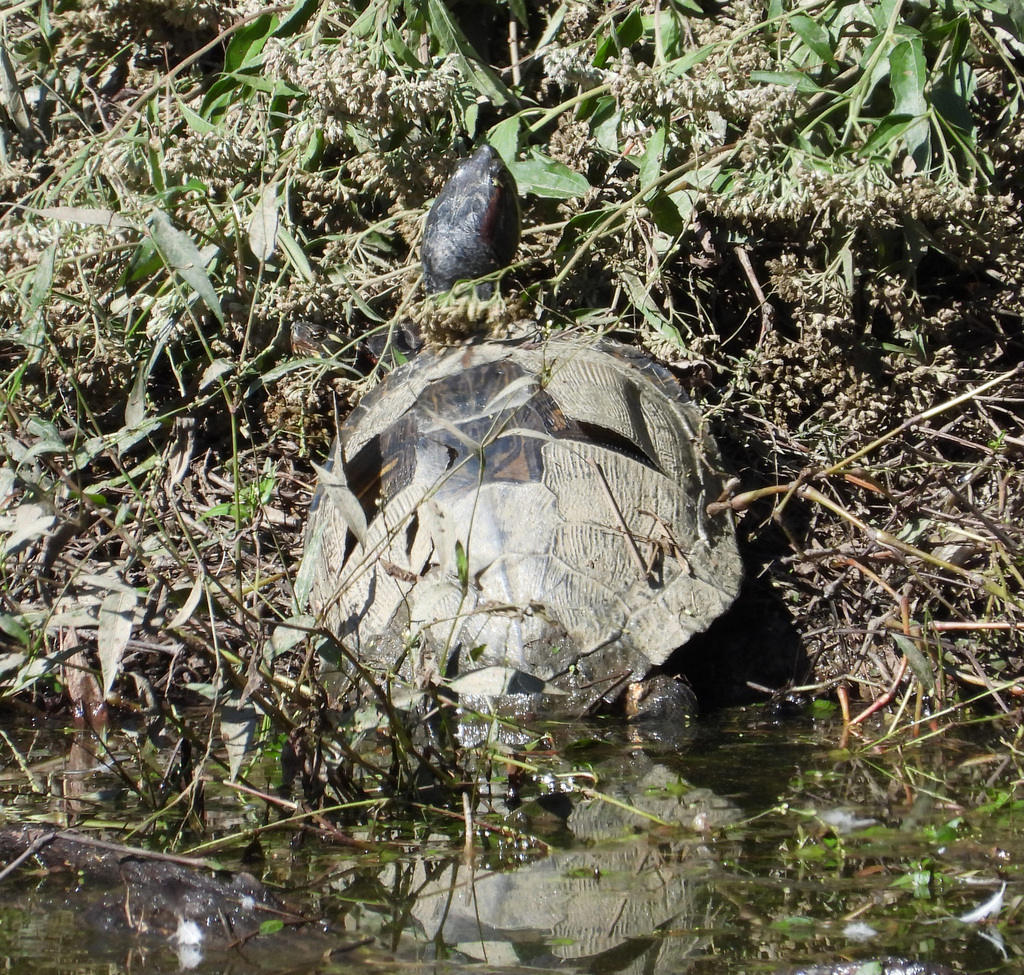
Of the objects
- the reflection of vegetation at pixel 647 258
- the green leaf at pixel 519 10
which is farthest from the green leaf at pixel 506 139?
the green leaf at pixel 519 10

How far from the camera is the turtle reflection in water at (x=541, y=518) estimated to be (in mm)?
2734

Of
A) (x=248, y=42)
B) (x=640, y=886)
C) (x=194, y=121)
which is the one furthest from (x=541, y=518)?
(x=248, y=42)

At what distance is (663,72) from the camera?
3660 millimetres

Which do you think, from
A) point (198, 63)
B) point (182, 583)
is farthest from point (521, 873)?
point (198, 63)

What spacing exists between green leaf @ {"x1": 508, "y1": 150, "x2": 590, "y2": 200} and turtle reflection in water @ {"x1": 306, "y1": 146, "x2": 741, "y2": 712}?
0.63 m

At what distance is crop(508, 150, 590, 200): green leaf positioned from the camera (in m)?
3.90

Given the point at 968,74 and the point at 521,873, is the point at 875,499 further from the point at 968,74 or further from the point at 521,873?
the point at 521,873

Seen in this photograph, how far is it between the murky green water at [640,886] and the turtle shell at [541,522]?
505 mm

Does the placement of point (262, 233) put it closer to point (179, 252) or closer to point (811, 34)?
point (179, 252)

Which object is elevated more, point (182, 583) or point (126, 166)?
point (126, 166)

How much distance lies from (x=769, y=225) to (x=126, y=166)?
225 centimetres

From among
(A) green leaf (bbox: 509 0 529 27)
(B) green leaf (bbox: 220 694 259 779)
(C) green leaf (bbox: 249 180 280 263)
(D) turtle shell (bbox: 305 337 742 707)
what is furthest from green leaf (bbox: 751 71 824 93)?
(B) green leaf (bbox: 220 694 259 779)

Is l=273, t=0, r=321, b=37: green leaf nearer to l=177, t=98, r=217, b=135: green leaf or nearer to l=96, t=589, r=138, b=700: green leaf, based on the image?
l=177, t=98, r=217, b=135: green leaf

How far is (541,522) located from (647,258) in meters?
1.39
